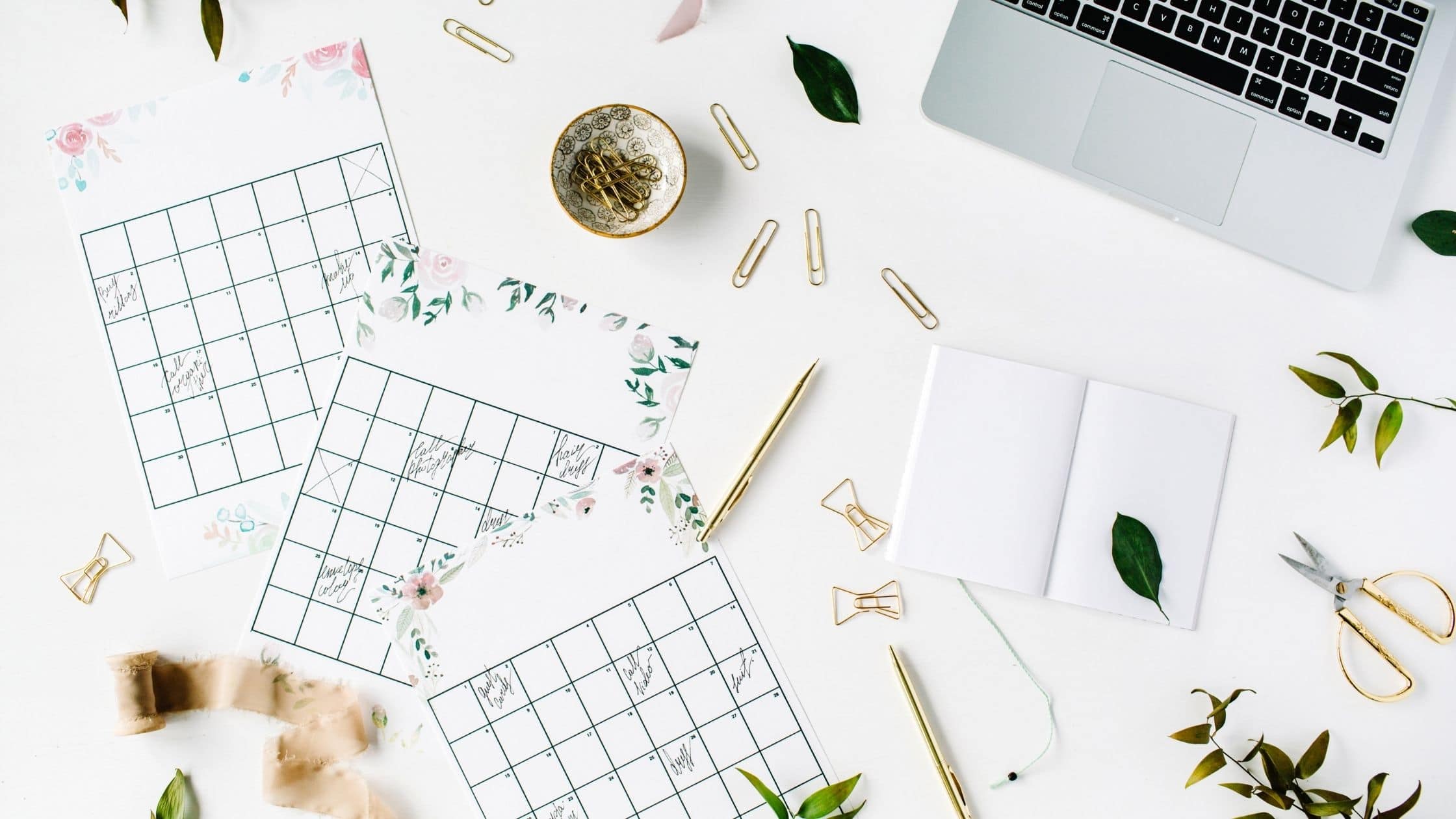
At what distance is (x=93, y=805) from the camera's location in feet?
3.69

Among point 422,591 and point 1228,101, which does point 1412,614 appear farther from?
point 422,591

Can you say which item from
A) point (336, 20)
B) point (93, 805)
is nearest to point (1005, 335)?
point (336, 20)

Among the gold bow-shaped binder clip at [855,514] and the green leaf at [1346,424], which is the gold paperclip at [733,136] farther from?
the green leaf at [1346,424]

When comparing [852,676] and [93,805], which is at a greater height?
[852,676]

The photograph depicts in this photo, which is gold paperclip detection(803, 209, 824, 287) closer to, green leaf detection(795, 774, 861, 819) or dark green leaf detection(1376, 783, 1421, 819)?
green leaf detection(795, 774, 861, 819)

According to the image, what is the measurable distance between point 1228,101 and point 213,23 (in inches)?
52.4

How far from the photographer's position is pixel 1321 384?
111cm

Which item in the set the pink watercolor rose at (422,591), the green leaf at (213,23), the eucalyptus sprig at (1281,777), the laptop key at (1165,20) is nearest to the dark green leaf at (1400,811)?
the eucalyptus sprig at (1281,777)

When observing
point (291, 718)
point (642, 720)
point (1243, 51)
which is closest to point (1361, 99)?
point (1243, 51)

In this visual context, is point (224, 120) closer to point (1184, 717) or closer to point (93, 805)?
point (93, 805)

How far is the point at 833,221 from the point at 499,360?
1.58 ft

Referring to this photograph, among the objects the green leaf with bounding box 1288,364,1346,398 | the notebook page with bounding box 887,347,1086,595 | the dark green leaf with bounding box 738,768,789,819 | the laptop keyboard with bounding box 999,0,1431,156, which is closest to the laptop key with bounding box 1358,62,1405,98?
the laptop keyboard with bounding box 999,0,1431,156

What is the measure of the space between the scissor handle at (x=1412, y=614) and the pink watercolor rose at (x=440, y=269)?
1.28 meters

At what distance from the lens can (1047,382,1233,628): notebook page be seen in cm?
111
